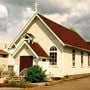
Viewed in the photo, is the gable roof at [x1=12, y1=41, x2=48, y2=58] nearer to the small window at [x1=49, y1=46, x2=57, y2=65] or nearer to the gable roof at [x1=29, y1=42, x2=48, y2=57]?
the gable roof at [x1=29, y1=42, x2=48, y2=57]

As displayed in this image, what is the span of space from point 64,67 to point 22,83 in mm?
8490

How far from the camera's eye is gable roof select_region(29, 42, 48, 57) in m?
33.4

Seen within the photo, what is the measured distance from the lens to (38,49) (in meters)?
34.4

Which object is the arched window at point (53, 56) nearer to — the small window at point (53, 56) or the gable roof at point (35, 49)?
the small window at point (53, 56)

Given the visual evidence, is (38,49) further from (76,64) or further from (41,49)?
(76,64)

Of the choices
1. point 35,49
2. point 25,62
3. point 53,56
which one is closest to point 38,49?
point 35,49

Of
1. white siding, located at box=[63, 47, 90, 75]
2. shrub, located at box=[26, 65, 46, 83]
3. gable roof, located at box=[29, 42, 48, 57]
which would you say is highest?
gable roof, located at box=[29, 42, 48, 57]

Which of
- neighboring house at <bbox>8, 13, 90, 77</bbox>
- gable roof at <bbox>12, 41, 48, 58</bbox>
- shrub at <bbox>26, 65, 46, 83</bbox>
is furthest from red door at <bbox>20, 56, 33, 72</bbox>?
shrub at <bbox>26, 65, 46, 83</bbox>

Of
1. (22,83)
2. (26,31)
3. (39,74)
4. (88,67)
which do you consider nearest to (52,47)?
(26,31)

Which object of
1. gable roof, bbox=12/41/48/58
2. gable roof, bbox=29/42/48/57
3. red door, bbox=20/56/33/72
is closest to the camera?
gable roof, bbox=12/41/48/58

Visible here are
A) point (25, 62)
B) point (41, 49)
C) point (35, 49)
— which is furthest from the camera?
point (41, 49)

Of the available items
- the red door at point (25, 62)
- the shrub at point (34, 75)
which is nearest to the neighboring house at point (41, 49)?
the red door at point (25, 62)

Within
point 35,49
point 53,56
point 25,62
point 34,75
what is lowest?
point 34,75

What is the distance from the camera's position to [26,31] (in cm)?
3647
